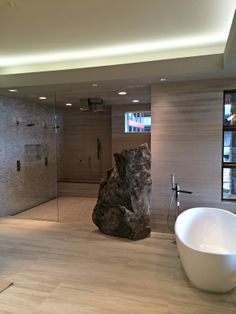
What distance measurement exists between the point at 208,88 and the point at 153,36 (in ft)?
4.24

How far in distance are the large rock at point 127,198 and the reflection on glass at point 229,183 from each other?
3.96ft

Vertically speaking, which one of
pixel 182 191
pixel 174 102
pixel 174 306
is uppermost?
pixel 174 102

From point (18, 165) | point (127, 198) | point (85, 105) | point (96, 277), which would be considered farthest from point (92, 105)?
point (96, 277)

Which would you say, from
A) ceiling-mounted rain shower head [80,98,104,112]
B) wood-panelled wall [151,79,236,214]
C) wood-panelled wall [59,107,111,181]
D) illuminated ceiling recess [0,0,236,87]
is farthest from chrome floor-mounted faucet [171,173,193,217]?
wood-panelled wall [59,107,111,181]

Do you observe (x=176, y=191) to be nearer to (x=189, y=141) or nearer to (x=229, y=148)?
(x=189, y=141)

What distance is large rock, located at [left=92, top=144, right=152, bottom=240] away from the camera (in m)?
3.96

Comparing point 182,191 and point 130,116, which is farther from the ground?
point 130,116

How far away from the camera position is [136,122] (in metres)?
6.64

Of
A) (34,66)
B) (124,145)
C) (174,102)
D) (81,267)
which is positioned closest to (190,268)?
(81,267)

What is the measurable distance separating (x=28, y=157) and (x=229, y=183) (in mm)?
4120

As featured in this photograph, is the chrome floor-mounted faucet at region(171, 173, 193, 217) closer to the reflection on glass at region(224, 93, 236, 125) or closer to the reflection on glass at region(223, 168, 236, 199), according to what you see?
the reflection on glass at region(223, 168, 236, 199)

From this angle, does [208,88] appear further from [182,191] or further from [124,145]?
[124,145]

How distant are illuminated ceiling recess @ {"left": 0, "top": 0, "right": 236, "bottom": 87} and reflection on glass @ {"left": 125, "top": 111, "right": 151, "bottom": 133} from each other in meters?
2.49

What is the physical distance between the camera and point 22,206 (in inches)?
221
